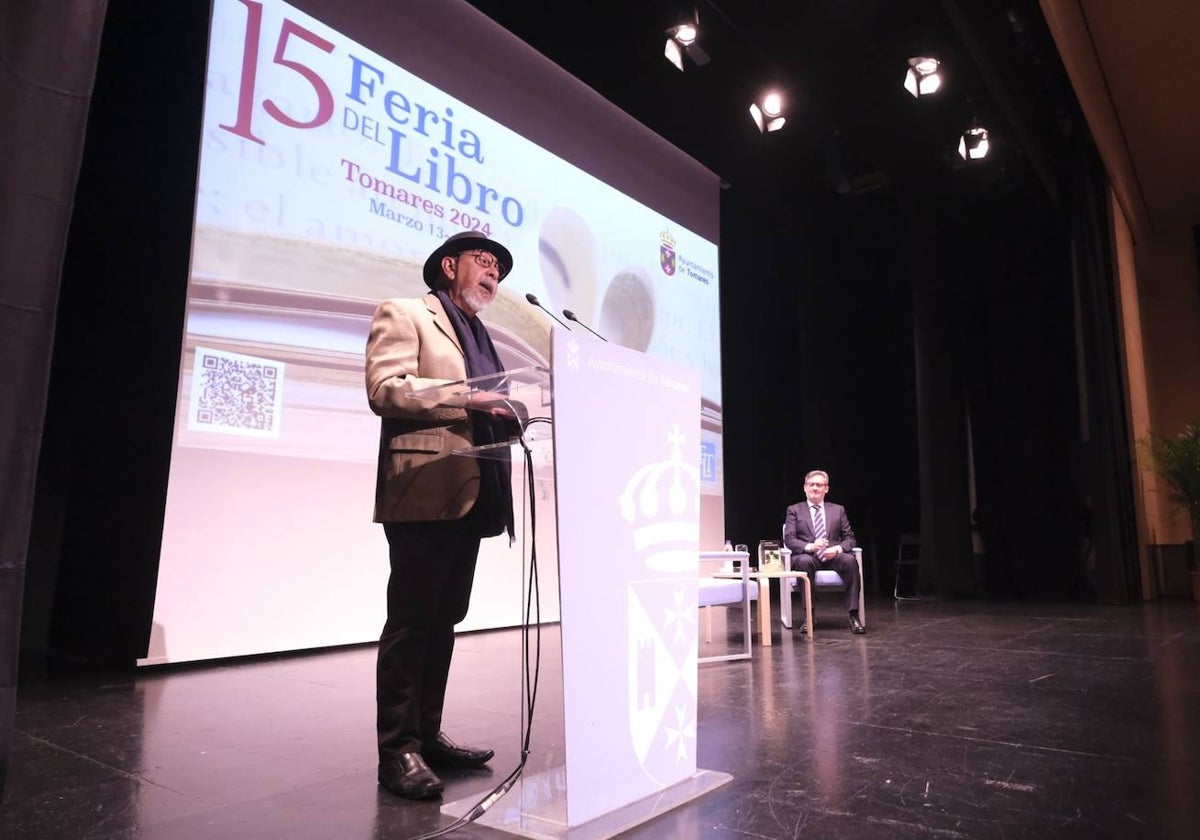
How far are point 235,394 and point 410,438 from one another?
2.32 m

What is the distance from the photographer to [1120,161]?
25.6 feet

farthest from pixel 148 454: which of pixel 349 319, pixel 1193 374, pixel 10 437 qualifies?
pixel 1193 374

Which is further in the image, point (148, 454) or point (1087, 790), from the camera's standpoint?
point (148, 454)

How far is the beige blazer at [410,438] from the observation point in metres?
1.86

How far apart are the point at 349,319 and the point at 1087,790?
3754mm

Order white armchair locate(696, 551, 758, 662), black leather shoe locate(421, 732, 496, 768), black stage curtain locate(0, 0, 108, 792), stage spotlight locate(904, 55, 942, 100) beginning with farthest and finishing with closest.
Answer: stage spotlight locate(904, 55, 942, 100), white armchair locate(696, 551, 758, 662), black leather shoe locate(421, 732, 496, 768), black stage curtain locate(0, 0, 108, 792)

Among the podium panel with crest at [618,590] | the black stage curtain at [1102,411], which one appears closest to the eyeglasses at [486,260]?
the podium panel with crest at [618,590]

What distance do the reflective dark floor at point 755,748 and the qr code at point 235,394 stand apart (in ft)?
3.65

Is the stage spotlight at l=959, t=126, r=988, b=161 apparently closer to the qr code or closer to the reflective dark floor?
the reflective dark floor

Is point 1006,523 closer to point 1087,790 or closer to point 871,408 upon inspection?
point 871,408

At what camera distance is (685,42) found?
17.6ft

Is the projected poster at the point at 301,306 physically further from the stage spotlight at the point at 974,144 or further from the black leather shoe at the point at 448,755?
the stage spotlight at the point at 974,144

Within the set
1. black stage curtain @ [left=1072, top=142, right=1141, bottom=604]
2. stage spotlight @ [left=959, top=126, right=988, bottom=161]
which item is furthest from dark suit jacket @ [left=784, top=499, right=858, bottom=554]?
stage spotlight @ [left=959, top=126, right=988, bottom=161]

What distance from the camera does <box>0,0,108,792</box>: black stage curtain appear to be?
1019mm
